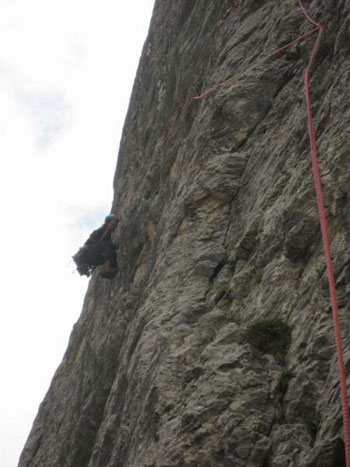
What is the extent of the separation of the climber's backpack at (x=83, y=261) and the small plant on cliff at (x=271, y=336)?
854 centimetres

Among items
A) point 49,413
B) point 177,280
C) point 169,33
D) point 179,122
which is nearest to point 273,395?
point 177,280


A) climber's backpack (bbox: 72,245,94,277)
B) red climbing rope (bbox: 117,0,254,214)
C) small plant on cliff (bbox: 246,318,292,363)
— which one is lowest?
small plant on cliff (bbox: 246,318,292,363)

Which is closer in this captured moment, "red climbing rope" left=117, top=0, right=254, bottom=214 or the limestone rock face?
the limestone rock face

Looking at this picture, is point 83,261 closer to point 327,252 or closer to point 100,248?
point 100,248

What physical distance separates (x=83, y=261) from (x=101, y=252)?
2.63 feet

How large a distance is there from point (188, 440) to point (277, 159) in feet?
12.4

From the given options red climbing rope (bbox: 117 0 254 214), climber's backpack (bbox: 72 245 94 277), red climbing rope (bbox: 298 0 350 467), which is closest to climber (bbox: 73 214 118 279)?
climber's backpack (bbox: 72 245 94 277)

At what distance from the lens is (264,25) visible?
38.1 ft

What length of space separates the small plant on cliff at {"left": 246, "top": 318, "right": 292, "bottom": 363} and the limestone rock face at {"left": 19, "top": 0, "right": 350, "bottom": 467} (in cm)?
4

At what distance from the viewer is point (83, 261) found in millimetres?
15586

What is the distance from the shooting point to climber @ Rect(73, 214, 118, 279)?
1480 cm

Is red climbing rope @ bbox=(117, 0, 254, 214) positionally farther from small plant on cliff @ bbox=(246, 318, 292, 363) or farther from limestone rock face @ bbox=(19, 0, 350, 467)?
small plant on cliff @ bbox=(246, 318, 292, 363)

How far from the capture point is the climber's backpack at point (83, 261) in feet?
50.6

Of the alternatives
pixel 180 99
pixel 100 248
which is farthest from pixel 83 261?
pixel 180 99
